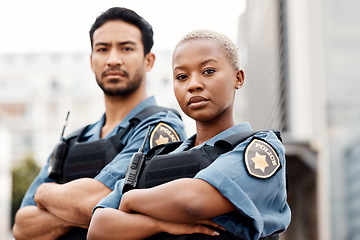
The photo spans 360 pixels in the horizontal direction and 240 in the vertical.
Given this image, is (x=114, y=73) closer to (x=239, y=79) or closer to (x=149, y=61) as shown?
(x=149, y=61)

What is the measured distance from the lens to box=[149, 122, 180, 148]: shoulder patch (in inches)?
107

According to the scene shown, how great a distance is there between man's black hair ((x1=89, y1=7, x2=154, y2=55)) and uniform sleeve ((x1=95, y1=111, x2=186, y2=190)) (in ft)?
1.48

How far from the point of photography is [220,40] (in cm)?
230

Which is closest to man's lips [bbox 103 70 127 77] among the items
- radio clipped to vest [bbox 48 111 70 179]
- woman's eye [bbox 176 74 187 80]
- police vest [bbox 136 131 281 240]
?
radio clipped to vest [bbox 48 111 70 179]

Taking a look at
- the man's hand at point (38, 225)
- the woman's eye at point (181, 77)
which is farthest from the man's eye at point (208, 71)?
the man's hand at point (38, 225)

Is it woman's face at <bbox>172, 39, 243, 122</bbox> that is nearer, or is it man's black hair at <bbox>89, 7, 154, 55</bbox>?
woman's face at <bbox>172, 39, 243, 122</bbox>

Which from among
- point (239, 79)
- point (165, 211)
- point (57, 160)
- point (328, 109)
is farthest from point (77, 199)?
point (328, 109)

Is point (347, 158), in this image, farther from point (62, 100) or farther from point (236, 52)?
point (62, 100)

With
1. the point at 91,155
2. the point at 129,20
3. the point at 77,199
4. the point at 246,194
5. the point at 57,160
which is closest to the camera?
the point at 246,194

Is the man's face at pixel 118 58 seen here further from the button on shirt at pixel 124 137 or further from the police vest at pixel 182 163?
the police vest at pixel 182 163

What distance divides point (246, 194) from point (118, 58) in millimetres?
1326

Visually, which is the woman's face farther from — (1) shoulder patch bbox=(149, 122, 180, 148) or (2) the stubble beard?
(2) the stubble beard

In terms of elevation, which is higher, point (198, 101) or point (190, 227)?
point (198, 101)

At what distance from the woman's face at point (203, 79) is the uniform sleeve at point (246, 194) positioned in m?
0.26
